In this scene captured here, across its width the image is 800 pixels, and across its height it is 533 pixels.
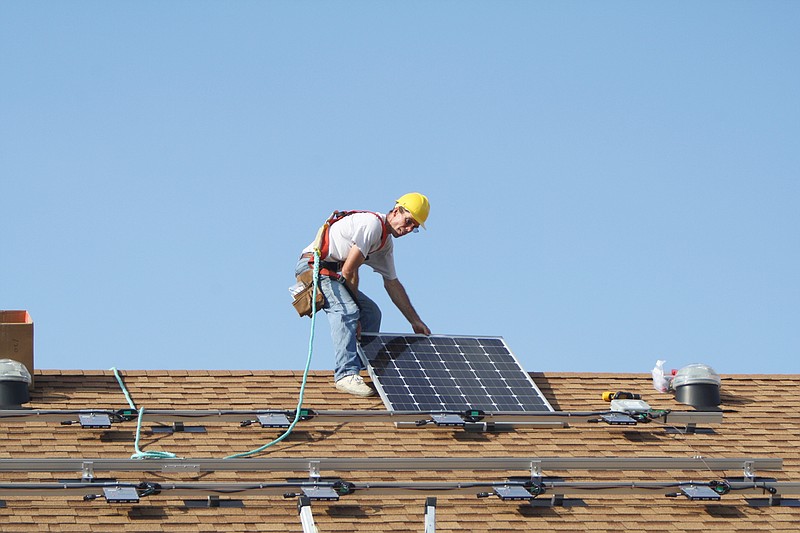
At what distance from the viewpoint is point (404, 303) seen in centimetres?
1498

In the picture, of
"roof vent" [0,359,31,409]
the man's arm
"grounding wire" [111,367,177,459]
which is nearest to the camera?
"grounding wire" [111,367,177,459]

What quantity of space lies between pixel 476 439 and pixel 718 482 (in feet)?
7.42

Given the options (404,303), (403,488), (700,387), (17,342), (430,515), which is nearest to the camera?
(430,515)

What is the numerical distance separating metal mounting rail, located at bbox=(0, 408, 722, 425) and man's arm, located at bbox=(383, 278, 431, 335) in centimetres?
182

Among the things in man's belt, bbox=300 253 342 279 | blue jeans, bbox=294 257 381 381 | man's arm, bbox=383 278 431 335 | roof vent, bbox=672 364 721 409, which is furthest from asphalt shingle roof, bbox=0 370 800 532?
man's arm, bbox=383 278 431 335

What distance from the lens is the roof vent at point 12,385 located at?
1270 cm

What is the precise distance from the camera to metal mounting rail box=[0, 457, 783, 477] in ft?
37.4

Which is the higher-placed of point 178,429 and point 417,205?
point 417,205

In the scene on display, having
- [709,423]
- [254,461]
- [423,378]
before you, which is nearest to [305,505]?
[254,461]

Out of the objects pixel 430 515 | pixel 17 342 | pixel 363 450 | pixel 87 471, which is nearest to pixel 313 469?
pixel 363 450

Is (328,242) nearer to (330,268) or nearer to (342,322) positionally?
(330,268)

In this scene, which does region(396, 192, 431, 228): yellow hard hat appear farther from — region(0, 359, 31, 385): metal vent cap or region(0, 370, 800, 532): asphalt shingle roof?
region(0, 359, 31, 385): metal vent cap

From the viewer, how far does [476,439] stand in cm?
1314

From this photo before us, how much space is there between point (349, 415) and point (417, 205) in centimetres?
236
